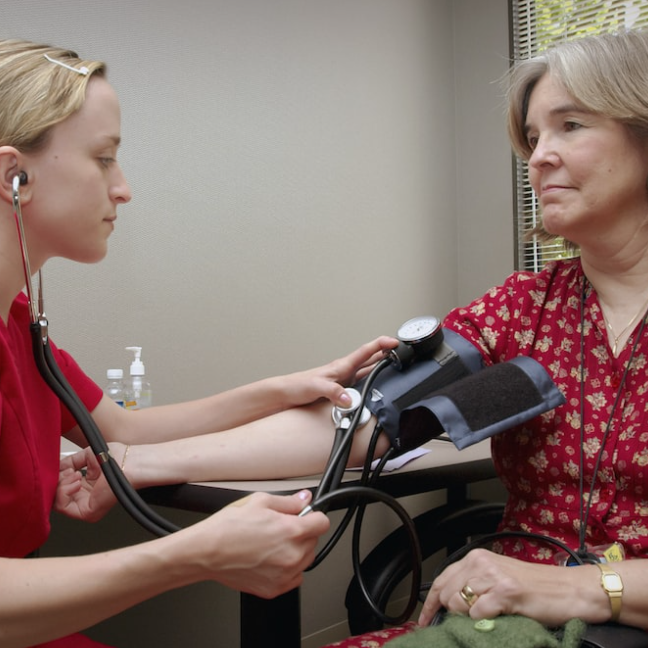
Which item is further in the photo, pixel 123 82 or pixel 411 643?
pixel 123 82

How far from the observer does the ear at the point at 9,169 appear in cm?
95

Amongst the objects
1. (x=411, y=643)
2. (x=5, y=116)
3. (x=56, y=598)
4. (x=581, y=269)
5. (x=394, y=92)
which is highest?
(x=394, y=92)

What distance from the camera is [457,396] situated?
1163mm

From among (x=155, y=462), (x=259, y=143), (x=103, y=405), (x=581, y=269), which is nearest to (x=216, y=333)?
(x=259, y=143)

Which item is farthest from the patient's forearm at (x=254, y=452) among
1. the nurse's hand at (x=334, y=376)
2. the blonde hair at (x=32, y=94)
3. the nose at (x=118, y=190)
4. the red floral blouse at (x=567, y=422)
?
the blonde hair at (x=32, y=94)

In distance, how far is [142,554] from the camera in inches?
30.4

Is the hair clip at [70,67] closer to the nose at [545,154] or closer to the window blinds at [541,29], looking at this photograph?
the nose at [545,154]

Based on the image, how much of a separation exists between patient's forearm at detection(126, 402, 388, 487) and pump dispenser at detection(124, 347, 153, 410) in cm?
52

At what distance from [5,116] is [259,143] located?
1.30m

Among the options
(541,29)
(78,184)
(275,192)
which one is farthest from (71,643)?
(541,29)

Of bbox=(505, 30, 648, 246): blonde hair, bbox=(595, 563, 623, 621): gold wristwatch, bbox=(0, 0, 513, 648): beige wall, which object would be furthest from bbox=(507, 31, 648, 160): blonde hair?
bbox=(0, 0, 513, 648): beige wall

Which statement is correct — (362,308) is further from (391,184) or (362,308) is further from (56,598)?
(56,598)

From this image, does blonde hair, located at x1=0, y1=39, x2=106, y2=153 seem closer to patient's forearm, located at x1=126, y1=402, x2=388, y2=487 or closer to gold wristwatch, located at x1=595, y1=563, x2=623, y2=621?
patient's forearm, located at x1=126, y1=402, x2=388, y2=487

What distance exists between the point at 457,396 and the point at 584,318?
0.31 metres
